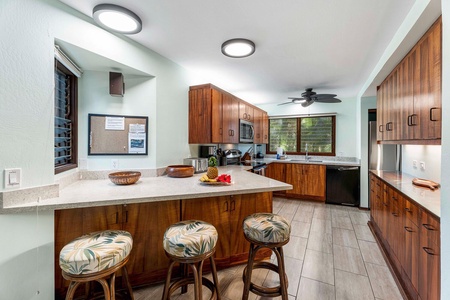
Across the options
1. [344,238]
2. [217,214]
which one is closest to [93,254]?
[217,214]

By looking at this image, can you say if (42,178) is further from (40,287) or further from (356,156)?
(356,156)

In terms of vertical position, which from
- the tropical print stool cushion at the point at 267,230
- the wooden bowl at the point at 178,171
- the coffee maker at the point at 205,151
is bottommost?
the tropical print stool cushion at the point at 267,230

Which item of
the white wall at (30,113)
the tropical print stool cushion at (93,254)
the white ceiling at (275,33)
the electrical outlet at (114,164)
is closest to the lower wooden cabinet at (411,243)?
the white ceiling at (275,33)

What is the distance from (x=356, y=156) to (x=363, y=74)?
7.39ft

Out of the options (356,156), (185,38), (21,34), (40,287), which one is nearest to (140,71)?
(185,38)

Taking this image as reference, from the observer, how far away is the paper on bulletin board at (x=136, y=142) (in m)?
2.31

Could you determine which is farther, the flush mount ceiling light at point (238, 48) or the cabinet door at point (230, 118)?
the cabinet door at point (230, 118)

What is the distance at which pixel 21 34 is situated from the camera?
135cm

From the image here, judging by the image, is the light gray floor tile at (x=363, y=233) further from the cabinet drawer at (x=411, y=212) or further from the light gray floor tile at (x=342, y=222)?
the cabinet drawer at (x=411, y=212)

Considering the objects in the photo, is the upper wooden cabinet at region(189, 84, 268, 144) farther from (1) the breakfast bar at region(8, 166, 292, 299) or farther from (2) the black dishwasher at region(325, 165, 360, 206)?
(2) the black dishwasher at region(325, 165, 360, 206)

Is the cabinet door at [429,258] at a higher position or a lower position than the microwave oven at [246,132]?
lower

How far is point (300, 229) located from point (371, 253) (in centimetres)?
91

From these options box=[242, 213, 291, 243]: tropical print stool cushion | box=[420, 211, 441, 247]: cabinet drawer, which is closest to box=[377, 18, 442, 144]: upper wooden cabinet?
box=[420, 211, 441, 247]: cabinet drawer

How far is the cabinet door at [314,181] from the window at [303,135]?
29.9 inches
